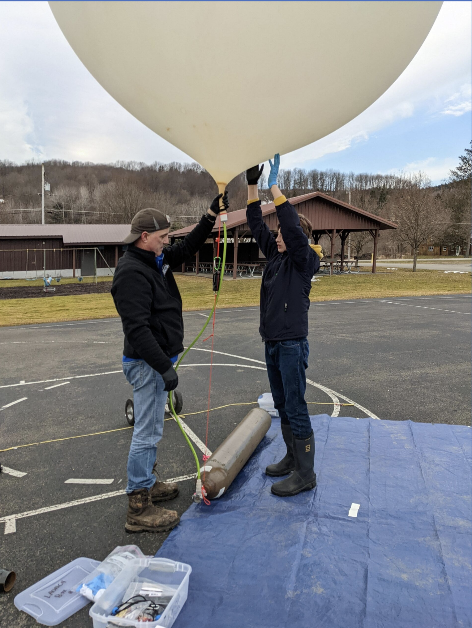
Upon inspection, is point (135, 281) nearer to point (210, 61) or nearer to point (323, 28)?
point (210, 61)

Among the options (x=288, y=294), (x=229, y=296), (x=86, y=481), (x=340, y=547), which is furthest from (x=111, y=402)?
(x=229, y=296)

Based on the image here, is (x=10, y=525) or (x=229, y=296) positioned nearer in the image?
(x=10, y=525)

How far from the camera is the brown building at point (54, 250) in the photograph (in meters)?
28.5

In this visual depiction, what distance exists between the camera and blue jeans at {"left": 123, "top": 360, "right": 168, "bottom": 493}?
107 inches

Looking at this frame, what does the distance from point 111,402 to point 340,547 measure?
3767mm

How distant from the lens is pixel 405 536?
98.8 inches

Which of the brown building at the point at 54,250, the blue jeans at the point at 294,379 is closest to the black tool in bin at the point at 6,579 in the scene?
the blue jeans at the point at 294,379

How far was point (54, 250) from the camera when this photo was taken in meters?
28.3

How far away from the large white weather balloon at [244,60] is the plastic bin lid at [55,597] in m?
2.62

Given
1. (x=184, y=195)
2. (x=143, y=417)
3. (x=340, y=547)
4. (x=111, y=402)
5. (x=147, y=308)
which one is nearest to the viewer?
(x=340, y=547)

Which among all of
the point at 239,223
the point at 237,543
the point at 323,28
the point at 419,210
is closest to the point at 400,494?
the point at 237,543

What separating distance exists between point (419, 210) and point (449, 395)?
30765 mm

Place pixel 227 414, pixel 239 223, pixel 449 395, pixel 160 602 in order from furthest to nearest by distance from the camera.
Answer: pixel 239 223, pixel 449 395, pixel 227 414, pixel 160 602

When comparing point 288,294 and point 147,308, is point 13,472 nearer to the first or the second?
point 147,308
